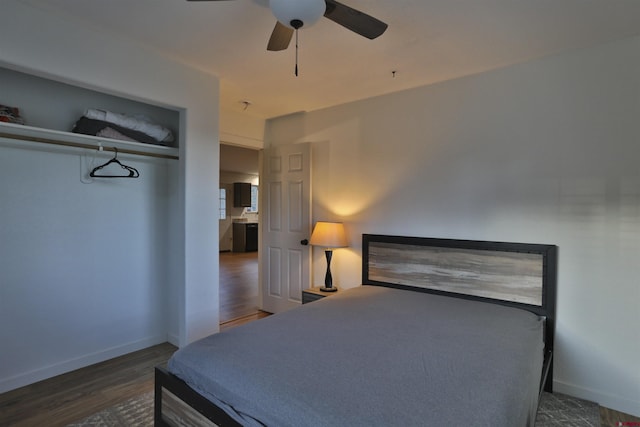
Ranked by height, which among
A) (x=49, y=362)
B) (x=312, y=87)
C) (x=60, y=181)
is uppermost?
(x=312, y=87)

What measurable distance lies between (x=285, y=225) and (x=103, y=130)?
6.86 ft

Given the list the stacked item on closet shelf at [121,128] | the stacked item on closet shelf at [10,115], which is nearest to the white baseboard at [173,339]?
the stacked item on closet shelf at [121,128]

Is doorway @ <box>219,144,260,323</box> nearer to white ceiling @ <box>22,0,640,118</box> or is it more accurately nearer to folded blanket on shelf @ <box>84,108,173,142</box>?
folded blanket on shelf @ <box>84,108,173,142</box>

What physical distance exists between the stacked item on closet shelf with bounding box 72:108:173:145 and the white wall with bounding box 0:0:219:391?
0.26 metres

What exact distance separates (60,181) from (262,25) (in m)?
1.97

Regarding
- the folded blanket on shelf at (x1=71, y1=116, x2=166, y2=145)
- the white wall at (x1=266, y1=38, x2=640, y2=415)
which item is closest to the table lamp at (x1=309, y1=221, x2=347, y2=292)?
the white wall at (x1=266, y1=38, x2=640, y2=415)

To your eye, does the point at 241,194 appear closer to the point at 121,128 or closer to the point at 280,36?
the point at 121,128

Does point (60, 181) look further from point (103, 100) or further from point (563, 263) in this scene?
point (563, 263)

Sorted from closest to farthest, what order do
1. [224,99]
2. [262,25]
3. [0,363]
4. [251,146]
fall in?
[262,25]
[0,363]
[224,99]
[251,146]

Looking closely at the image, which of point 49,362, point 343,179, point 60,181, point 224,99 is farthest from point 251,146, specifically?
point 49,362

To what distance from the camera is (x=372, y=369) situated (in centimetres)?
146

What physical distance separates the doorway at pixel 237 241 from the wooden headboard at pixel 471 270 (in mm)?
1968

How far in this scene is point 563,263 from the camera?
2422 millimetres

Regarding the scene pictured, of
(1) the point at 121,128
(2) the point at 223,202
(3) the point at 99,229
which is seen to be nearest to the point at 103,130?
(1) the point at 121,128
